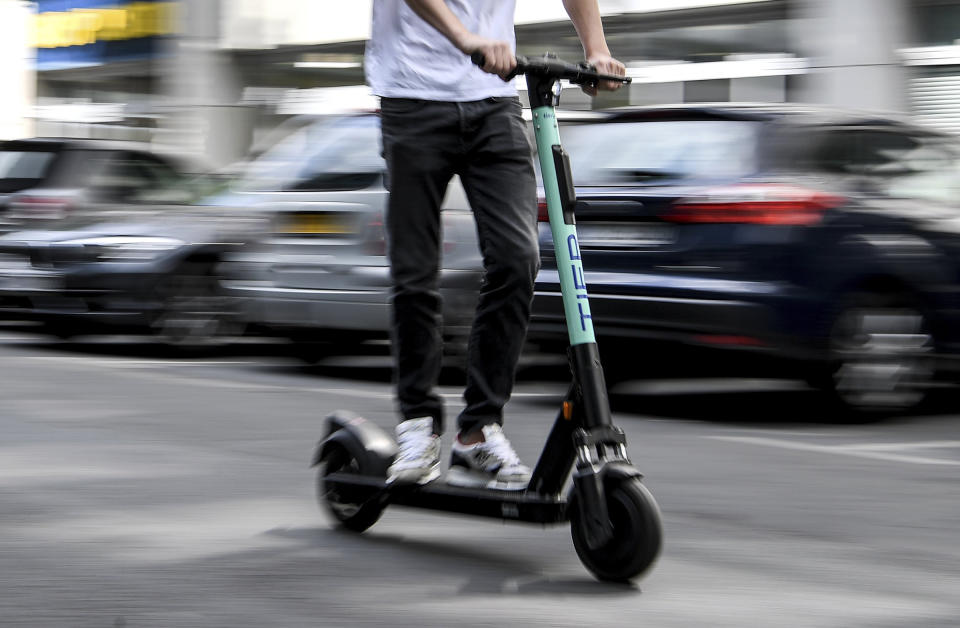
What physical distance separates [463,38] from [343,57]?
61.2 ft

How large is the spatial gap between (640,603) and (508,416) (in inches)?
154

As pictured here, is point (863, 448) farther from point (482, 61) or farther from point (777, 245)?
point (482, 61)

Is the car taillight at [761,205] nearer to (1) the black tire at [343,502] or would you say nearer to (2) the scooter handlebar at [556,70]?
(1) the black tire at [343,502]

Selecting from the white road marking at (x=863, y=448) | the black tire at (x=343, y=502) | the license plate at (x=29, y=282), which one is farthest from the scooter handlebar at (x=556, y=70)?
the license plate at (x=29, y=282)

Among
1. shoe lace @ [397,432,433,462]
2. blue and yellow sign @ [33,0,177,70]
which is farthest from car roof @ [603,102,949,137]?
blue and yellow sign @ [33,0,177,70]

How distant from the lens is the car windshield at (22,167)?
12.3 meters

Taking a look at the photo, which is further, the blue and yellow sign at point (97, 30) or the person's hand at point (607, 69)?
the blue and yellow sign at point (97, 30)

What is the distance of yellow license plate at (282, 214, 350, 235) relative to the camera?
9252mm

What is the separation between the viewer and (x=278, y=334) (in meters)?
10.0

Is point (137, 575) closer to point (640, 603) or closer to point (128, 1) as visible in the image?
→ point (640, 603)

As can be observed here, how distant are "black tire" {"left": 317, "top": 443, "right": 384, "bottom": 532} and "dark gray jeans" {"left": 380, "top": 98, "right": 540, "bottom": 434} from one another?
0.30 meters

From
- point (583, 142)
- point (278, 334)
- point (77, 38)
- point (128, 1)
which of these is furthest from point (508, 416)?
point (77, 38)

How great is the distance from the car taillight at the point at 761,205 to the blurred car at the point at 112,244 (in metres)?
4.23

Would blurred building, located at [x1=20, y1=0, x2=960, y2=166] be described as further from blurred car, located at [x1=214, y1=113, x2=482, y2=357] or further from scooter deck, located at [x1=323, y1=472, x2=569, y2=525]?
scooter deck, located at [x1=323, y1=472, x2=569, y2=525]
